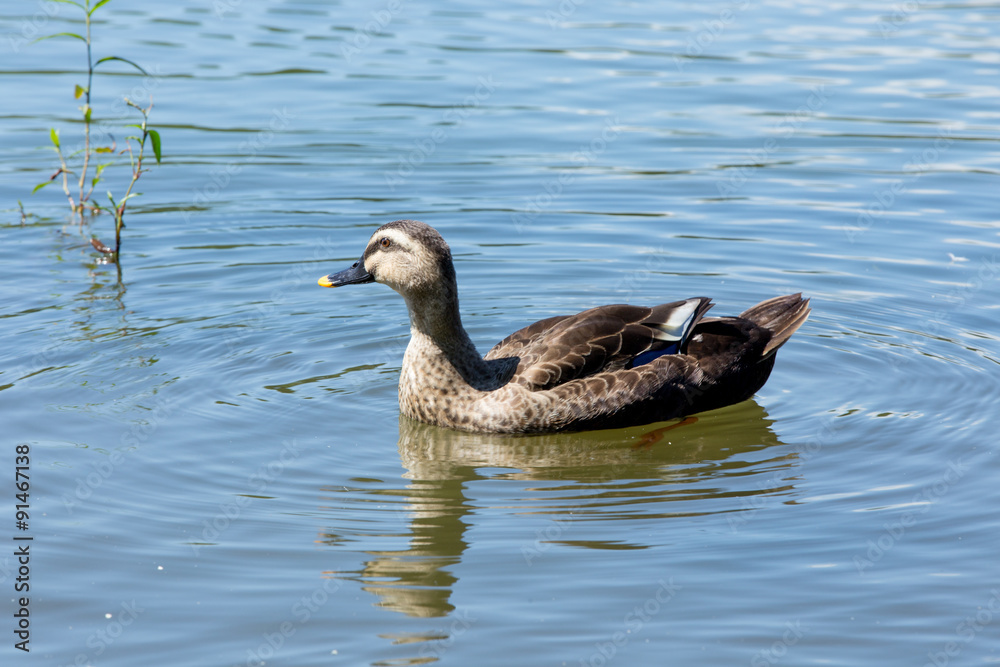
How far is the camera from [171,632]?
5961 mm

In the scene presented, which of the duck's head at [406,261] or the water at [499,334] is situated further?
the duck's head at [406,261]

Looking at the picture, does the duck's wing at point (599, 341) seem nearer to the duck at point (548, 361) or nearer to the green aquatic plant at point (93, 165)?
the duck at point (548, 361)

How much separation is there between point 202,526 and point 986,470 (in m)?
4.93

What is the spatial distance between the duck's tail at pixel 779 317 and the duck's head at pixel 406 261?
2.48m

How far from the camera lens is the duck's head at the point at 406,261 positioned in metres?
8.51

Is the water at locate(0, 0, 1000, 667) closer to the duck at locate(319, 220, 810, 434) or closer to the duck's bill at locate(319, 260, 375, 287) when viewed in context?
the duck at locate(319, 220, 810, 434)

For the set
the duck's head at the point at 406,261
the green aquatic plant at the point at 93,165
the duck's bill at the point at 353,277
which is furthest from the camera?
the green aquatic plant at the point at 93,165

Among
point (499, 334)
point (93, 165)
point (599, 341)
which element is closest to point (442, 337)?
point (599, 341)

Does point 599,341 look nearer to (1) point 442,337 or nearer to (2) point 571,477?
(1) point 442,337

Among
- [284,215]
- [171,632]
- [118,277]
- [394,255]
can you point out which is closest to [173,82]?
[284,215]

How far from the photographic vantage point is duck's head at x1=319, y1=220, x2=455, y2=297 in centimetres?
851

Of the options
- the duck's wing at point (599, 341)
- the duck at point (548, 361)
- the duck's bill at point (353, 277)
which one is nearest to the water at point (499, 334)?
the duck at point (548, 361)

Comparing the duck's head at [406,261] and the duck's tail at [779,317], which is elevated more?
A: the duck's head at [406,261]

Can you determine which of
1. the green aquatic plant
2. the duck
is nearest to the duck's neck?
the duck
